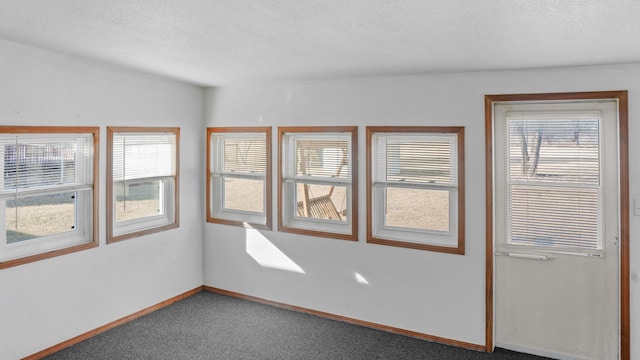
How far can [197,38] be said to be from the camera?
10.3 feet

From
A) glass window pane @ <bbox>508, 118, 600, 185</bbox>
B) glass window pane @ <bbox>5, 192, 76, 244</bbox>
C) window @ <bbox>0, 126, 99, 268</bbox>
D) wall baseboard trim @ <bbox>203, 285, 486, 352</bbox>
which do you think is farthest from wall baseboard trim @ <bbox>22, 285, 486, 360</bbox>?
glass window pane @ <bbox>508, 118, 600, 185</bbox>

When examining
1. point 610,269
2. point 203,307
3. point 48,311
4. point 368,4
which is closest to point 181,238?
point 203,307

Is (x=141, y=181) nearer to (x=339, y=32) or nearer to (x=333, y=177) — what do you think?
(x=333, y=177)

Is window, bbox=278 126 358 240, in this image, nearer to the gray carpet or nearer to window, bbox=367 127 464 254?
window, bbox=367 127 464 254

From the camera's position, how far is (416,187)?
4.01 m

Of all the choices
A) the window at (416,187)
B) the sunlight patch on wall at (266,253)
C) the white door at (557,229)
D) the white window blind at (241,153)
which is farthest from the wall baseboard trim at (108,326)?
the white door at (557,229)

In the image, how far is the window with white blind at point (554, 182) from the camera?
343 cm

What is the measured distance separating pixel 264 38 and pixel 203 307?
287cm

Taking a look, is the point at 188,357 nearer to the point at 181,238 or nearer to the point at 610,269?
the point at 181,238

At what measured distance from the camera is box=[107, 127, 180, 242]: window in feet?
13.9

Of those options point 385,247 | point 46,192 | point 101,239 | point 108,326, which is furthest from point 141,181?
point 385,247

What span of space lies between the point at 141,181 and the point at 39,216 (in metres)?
1.00

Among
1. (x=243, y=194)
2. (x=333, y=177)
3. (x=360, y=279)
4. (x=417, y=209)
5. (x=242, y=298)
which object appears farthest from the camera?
(x=243, y=194)

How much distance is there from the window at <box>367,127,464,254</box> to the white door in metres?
0.34
